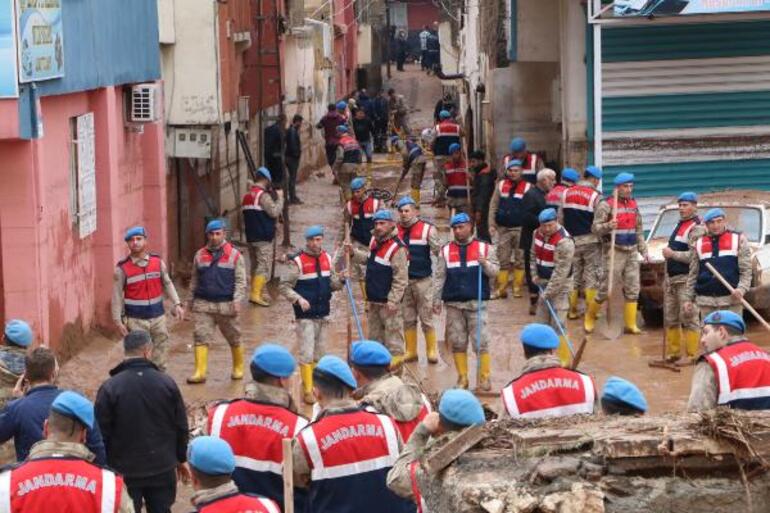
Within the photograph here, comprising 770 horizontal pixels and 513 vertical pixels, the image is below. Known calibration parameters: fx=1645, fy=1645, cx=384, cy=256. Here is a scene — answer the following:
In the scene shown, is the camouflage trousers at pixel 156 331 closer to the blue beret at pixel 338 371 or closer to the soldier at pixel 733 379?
the soldier at pixel 733 379

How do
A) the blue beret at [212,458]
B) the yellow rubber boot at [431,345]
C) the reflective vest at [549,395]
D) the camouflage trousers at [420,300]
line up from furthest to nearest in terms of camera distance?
the yellow rubber boot at [431,345] → the camouflage trousers at [420,300] → the reflective vest at [549,395] → the blue beret at [212,458]

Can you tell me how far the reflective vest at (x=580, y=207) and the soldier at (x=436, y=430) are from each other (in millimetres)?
11944

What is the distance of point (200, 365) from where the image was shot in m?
18.1

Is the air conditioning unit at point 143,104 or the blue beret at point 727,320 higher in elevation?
the air conditioning unit at point 143,104

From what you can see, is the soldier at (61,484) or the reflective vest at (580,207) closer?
the soldier at (61,484)

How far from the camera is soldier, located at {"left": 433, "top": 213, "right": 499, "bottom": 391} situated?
1722 cm

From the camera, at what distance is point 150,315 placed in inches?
664

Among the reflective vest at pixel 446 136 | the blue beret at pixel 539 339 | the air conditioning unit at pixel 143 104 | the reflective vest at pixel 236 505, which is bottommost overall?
the reflective vest at pixel 236 505

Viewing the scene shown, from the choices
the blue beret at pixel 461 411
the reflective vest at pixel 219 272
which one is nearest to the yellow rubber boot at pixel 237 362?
the reflective vest at pixel 219 272

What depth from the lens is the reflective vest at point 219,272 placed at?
57.9 feet

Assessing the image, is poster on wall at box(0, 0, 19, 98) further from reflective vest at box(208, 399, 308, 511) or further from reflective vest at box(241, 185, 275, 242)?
reflective vest at box(208, 399, 308, 511)

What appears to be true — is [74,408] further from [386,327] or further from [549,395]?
[386,327]

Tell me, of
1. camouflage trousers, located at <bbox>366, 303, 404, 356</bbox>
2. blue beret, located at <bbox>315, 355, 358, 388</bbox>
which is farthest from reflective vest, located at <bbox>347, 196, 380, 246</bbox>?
blue beret, located at <bbox>315, 355, 358, 388</bbox>

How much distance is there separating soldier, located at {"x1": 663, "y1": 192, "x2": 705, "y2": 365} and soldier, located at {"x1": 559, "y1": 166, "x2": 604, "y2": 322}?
171 centimetres
